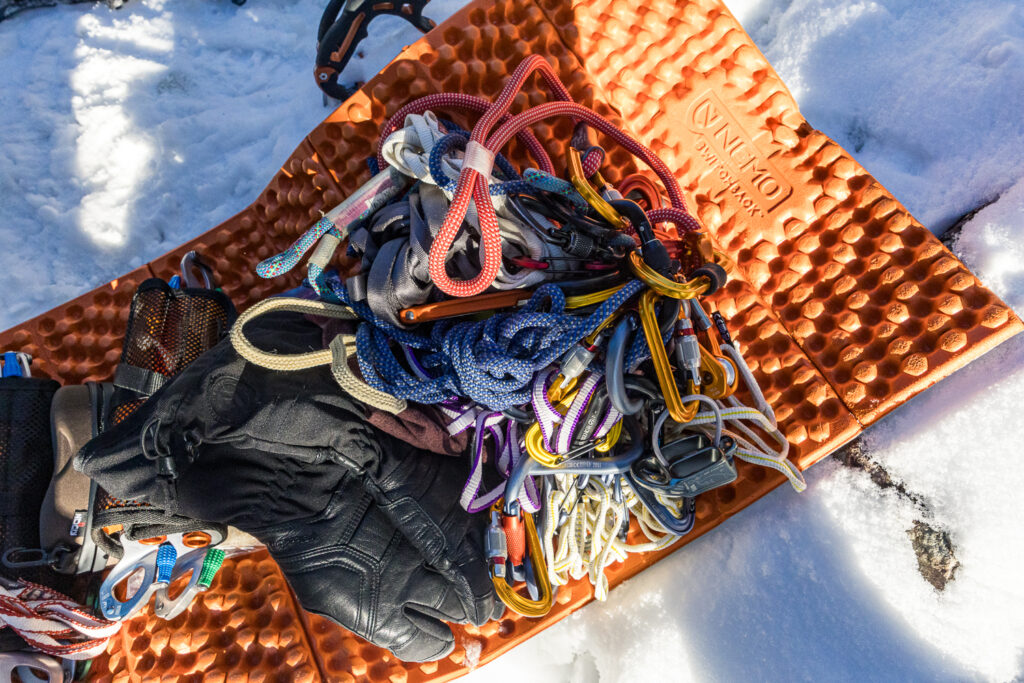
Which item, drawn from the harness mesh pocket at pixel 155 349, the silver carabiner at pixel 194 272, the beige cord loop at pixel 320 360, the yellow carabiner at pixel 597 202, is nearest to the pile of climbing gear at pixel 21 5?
the silver carabiner at pixel 194 272

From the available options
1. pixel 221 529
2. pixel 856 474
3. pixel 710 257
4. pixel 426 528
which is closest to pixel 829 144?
pixel 710 257

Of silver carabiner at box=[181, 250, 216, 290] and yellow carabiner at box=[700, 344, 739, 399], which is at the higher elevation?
silver carabiner at box=[181, 250, 216, 290]

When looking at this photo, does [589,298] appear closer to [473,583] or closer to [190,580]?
[473,583]

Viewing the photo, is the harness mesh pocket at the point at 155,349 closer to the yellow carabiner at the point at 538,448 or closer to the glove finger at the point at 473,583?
the glove finger at the point at 473,583

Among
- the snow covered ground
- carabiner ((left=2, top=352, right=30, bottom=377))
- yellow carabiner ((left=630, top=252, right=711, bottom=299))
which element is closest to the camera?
yellow carabiner ((left=630, top=252, right=711, bottom=299))

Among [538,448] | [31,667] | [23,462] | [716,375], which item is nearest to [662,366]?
[716,375]

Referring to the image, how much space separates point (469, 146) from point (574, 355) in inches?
15.3

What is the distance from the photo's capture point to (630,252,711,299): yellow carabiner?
105 centimetres

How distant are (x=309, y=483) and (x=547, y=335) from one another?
0.54 m

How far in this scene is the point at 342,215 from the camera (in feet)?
4.26

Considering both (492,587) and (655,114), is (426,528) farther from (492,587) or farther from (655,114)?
(655,114)

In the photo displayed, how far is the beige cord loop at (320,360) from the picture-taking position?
1.18m

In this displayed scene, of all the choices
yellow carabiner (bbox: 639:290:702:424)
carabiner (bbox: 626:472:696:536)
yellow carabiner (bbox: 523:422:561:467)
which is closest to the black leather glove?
yellow carabiner (bbox: 523:422:561:467)

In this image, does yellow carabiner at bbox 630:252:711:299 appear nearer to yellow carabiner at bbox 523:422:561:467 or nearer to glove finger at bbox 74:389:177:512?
yellow carabiner at bbox 523:422:561:467
